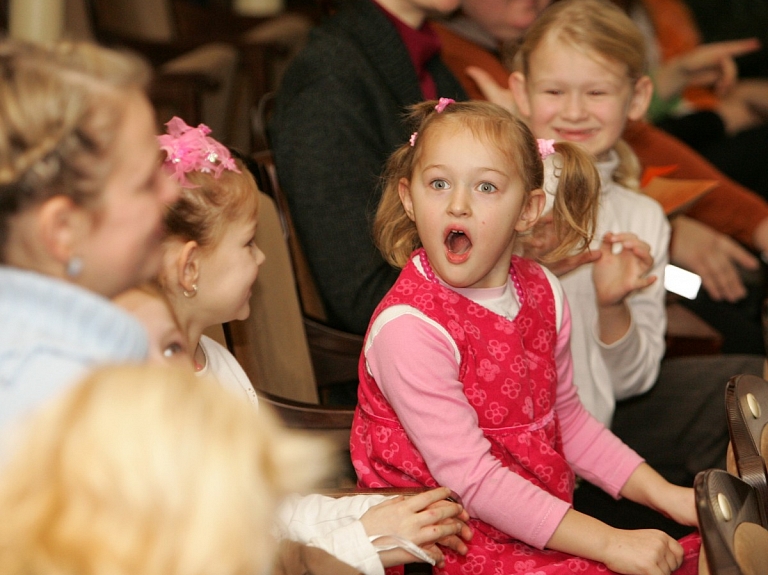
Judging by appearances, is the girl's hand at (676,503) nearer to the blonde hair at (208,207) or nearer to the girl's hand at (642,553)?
the girl's hand at (642,553)

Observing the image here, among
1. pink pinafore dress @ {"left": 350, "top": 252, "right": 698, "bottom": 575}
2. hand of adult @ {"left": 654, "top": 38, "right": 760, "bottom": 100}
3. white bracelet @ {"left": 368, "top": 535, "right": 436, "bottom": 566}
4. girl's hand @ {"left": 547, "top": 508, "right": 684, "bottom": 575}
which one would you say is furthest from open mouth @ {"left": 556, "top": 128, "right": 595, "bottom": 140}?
hand of adult @ {"left": 654, "top": 38, "right": 760, "bottom": 100}

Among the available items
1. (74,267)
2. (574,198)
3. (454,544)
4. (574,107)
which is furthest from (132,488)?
(574,107)

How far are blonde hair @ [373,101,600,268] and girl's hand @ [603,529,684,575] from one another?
49 centimetres

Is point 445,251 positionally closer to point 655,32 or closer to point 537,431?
point 537,431

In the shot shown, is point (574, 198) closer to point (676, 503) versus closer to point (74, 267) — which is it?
point (676, 503)

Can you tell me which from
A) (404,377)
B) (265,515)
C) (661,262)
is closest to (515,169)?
(404,377)

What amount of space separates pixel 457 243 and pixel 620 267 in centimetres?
44

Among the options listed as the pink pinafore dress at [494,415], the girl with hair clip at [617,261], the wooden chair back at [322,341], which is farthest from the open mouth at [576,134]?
the wooden chair back at [322,341]

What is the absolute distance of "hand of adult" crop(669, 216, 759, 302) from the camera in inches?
107

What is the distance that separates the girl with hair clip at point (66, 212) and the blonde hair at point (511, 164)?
62cm

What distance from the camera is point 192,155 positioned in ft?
4.69

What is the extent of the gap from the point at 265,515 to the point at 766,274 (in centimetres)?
244

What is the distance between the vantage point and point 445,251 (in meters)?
1.46

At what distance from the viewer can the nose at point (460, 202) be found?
1436mm
